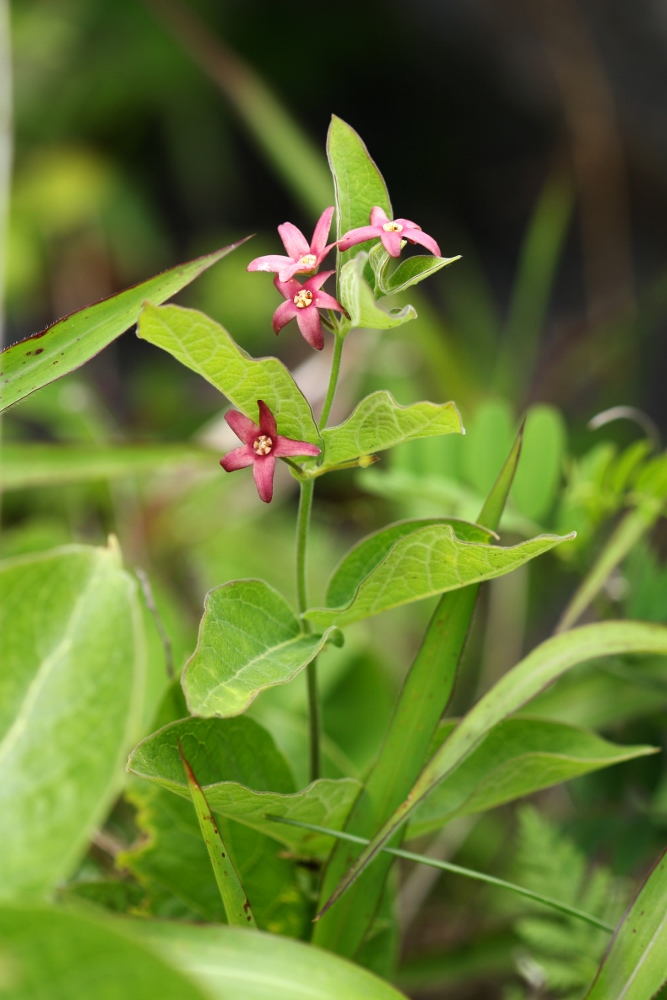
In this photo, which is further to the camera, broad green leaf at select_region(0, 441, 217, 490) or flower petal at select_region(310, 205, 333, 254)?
broad green leaf at select_region(0, 441, 217, 490)

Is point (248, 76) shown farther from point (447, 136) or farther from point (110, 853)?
point (110, 853)

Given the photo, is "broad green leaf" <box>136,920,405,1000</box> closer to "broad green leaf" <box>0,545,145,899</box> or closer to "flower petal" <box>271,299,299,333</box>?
"broad green leaf" <box>0,545,145,899</box>

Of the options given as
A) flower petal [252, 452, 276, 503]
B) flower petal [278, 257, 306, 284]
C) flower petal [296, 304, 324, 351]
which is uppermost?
flower petal [278, 257, 306, 284]

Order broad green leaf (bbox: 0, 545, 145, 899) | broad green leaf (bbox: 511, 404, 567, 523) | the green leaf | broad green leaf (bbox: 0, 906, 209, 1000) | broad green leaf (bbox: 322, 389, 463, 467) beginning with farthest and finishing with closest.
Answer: broad green leaf (bbox: 511, 404, 567, 523)
the green leaf
broad green leaf (bbox: 0, 545, 145, 899)
broad green leaf (bbox: 322, 389, 463, 467)
broad green leaf (bbox: 0, 906, 209, 1000)

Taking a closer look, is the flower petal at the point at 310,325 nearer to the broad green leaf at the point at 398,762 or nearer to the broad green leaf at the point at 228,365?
the broad green leaf at the point at 228,365

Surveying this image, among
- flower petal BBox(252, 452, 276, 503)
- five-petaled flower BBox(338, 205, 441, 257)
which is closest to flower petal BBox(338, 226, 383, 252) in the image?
five-petaled flower BBox(338, 205, 441, 257)

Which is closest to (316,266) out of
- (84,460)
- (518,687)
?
(518,687)

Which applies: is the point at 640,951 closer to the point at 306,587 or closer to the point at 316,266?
the point at 306,587
